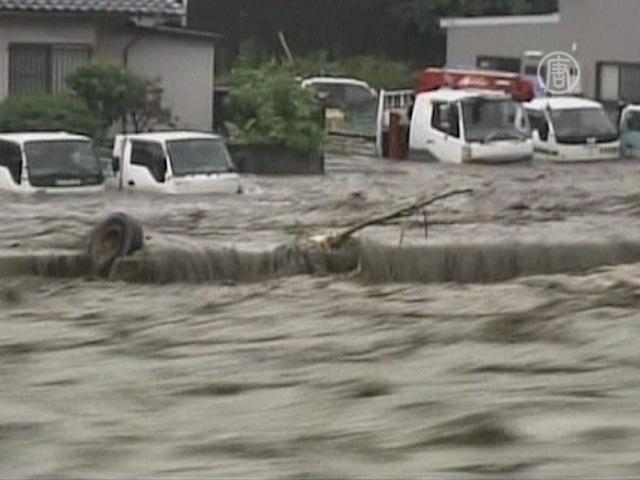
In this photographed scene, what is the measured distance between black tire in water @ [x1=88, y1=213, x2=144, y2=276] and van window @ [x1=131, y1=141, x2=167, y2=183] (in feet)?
31.1

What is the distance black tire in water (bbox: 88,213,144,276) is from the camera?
17547mm

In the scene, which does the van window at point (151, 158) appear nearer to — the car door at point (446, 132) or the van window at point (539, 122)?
the car door at point (446, 132)

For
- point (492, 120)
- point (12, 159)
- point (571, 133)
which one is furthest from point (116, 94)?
point (571, 133)

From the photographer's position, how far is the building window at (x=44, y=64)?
111ft

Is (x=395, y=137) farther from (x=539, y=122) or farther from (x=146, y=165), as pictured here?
(x=146, y=165)

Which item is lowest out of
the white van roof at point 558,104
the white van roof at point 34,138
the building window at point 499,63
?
the white van roof at point 34,138

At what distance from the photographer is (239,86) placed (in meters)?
34.1

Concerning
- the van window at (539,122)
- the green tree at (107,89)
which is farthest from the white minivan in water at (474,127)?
the green tree at (107,89)

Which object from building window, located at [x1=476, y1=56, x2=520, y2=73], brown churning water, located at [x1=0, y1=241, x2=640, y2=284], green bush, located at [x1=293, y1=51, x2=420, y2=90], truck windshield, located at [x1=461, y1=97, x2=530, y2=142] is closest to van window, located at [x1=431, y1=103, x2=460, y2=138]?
truck windshield, located at [x1=461, y1=97, x2=530, y2=142]

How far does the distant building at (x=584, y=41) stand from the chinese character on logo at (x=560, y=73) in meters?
0.60

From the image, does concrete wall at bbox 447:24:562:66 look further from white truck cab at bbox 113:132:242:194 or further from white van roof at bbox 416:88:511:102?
white truck cab at bbox 113:132:242:194

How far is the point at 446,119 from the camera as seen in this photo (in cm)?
3519

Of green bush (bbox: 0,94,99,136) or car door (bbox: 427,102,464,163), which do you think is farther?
car door (bbox: 427,102,464,163)

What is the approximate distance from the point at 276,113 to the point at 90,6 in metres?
3.69
